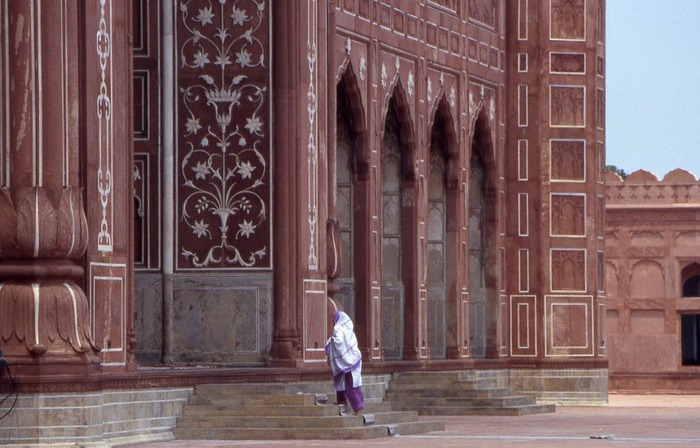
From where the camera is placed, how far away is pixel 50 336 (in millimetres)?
18812

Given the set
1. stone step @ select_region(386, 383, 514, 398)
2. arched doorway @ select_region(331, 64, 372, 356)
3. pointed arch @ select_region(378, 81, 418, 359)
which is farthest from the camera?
pointed arch @ select_region(378, 81, 418, 359)

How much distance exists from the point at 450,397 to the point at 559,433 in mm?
6321

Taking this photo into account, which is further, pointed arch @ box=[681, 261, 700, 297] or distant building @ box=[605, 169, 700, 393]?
pointed arch @ box=[681, 261, 700, 297]

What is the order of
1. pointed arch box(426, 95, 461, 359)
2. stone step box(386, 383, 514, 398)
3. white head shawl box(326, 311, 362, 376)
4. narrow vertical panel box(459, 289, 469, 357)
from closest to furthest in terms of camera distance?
white head shawl box(326, 311, 362, 376)
stone step box(386, 383, 514, 398)
pointed arch box(426, 95, 461, 359)
narrow vertical panel box(459, 289, 469, 357)

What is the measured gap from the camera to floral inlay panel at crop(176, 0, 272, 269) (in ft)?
79.3

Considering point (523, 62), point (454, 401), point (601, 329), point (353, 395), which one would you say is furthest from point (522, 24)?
point (353, 395)

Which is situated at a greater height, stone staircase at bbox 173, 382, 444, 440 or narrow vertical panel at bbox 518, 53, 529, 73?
narrow vertical panel at bbox 518, 53, 529, 73

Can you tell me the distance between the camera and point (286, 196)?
24.0 m

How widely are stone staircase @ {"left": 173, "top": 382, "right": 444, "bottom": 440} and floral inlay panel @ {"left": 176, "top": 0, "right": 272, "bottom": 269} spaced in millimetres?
2088

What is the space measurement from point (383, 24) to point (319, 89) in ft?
17.5

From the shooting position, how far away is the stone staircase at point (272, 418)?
21516 millimetres

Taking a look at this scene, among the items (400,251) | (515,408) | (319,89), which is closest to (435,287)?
(400,251)

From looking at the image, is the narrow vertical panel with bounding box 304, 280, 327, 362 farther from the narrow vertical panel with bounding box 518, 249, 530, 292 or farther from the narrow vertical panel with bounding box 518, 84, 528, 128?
the narrow vertical panel with bounding box 518, 84, 528, 128

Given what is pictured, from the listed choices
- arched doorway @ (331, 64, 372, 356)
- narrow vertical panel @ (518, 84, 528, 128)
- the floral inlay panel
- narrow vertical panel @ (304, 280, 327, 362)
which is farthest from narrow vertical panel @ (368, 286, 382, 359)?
narrow vertical panel @ (518, 84, 528, 128)
